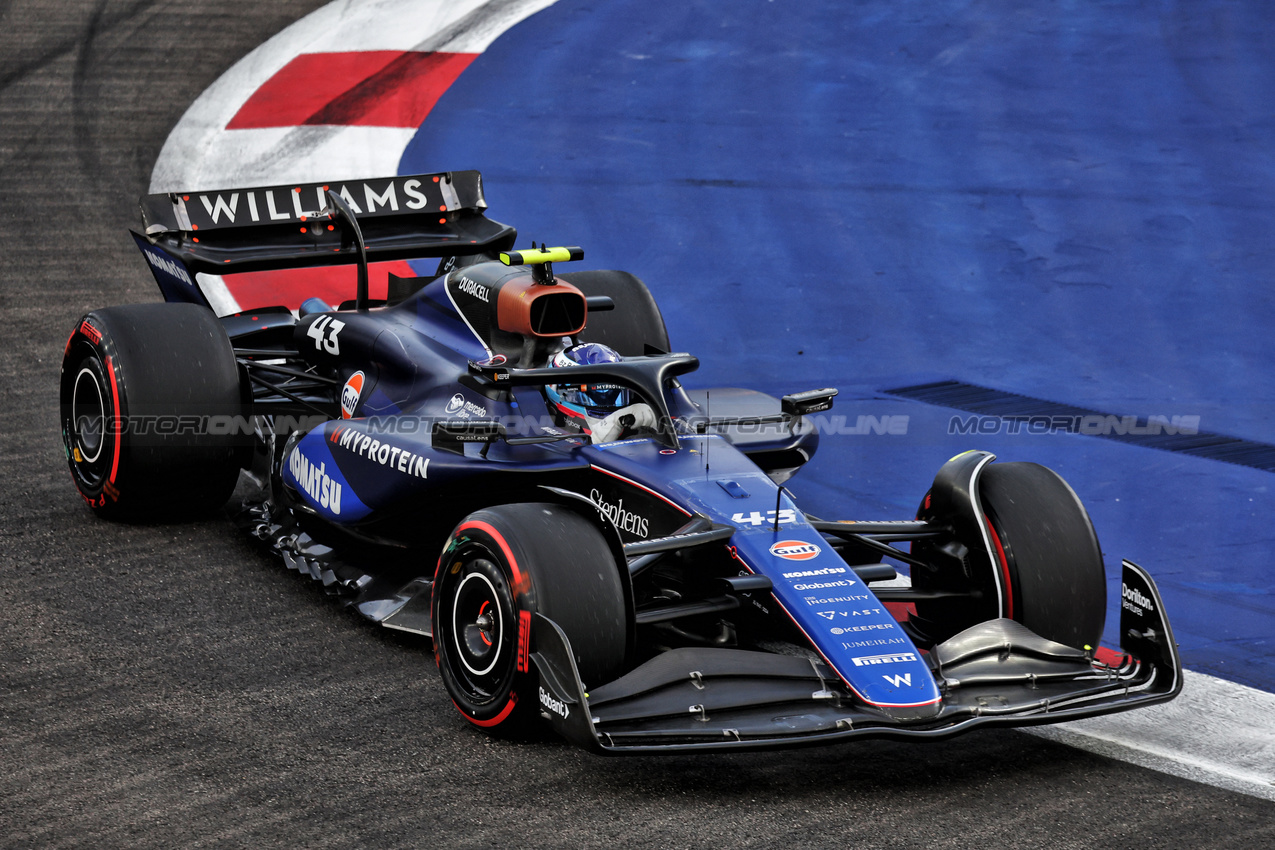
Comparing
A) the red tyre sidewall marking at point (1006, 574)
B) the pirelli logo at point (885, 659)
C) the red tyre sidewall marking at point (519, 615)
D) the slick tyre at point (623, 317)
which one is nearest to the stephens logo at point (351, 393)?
the slick tyre at point (623, 317)

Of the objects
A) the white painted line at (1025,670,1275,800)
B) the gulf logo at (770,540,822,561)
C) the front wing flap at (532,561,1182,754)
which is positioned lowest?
the white painted line at (1025,670,1275,800)

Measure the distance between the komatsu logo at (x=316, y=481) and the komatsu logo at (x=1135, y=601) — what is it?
310cm

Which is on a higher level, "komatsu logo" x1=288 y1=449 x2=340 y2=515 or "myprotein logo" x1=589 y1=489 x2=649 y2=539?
"myprotein logo" x1=589 y1=489 x2=649 y2=539

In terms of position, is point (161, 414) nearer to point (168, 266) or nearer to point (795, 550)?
point (168, 266)

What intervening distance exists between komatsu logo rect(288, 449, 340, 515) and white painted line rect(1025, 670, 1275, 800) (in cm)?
292

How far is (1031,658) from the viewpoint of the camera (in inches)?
189

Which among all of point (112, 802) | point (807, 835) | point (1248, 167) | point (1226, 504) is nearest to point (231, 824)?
point (112, 802)

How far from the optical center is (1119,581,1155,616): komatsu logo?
4887 millimetres

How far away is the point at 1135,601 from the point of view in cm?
494

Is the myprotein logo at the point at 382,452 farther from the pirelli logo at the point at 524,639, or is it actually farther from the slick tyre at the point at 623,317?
the slick tyre at the point at 623,317

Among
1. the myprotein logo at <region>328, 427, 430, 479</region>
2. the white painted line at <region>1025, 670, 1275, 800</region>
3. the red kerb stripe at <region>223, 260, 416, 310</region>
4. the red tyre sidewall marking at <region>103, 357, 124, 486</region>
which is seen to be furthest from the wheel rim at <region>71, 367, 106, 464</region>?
the white painted line at <region>1025, 670, 1275, 800</region>

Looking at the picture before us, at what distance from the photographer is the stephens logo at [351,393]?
6945 millimetres

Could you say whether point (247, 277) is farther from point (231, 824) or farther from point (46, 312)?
point (231, 824)

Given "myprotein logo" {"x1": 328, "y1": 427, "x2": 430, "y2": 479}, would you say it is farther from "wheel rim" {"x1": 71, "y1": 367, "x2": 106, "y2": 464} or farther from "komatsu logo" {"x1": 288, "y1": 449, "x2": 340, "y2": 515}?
"wheel rim" {"x1": 71, "y1": 367, "x2": 106, "y2": 464}
